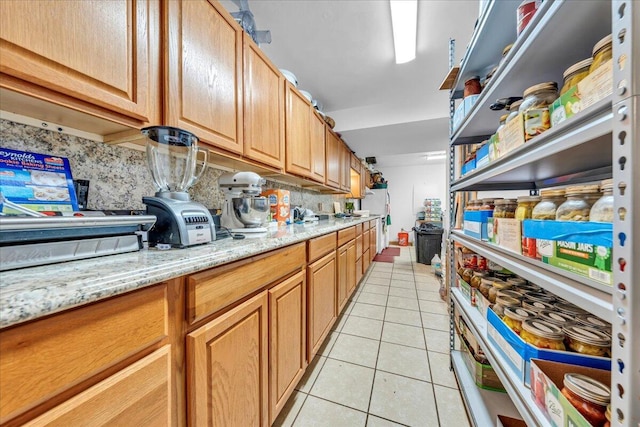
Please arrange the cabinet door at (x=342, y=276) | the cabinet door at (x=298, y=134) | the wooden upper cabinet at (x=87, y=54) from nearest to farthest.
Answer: the wooden upper cabinet at (x=87, y=54), the cabinet door at (x=298, y=134), the cabinet door at (x=342, y=276)

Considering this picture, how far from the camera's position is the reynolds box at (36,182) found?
0.65m

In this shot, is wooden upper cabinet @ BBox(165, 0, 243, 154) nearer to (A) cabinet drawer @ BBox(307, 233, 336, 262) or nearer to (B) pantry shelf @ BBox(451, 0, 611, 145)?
(A) cabinet drawer @ BBox(307, 233, 336, 262)

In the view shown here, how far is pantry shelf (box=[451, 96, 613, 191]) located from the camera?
1.37 ft

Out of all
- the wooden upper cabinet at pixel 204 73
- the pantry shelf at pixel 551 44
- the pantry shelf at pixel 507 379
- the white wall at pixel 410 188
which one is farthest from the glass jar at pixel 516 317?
the white wall at pixel 410 188

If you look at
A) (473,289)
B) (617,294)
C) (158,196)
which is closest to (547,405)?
(617,294)

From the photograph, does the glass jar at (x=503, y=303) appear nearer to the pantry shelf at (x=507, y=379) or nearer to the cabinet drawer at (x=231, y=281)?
the pantry shelf at (x=507, y=379)

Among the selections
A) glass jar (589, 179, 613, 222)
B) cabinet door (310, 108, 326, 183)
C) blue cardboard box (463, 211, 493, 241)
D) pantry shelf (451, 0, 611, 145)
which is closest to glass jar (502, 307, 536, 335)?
blue cardboard box (463, 211, 493, 241)

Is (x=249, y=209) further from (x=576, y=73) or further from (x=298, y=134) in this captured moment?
(x=576, y=73)

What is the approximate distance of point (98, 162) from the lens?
93cm

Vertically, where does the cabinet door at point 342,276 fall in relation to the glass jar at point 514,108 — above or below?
below

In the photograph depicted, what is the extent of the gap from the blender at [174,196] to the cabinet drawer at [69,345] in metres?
0.27

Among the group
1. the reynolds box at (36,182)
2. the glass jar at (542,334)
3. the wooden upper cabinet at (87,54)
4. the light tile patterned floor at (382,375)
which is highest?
the wooden upper cabinet at (87,54)

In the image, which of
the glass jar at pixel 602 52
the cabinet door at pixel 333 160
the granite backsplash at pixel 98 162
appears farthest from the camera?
the cabinet door at pixel 333 160

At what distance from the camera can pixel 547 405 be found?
1.89ft
